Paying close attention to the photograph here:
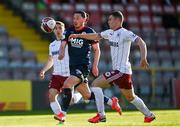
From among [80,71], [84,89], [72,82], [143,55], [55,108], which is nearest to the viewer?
[143,55]

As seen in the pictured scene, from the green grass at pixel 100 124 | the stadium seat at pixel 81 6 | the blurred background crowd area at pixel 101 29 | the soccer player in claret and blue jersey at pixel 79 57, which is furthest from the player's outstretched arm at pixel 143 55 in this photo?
the stadium seat at pixel 81 6

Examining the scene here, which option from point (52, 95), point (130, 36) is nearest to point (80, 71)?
point (52, 95)

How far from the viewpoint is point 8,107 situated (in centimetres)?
2067

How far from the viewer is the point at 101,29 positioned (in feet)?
87.8

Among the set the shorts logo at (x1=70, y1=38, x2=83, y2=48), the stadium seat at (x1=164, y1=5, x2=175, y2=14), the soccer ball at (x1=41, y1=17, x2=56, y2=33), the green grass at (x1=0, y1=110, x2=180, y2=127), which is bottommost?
the green grass at (x1=0, y1=110, x2=180, y2=127)

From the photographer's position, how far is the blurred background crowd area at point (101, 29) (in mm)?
23562

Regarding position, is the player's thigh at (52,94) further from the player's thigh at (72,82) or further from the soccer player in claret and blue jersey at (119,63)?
the soccer player in claret and blue jersey at (119,63)

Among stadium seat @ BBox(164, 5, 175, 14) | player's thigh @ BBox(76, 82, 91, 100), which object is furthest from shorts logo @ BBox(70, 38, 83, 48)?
stadium seat @ BBox(164, 5, 175, 14)

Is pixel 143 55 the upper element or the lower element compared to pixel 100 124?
upper

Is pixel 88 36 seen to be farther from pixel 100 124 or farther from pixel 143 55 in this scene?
pixel 100 124

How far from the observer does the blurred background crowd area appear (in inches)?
928

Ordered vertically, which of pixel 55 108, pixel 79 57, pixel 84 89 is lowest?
pixel 55 108

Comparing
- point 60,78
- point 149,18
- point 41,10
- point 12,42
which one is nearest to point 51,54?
point 60,78

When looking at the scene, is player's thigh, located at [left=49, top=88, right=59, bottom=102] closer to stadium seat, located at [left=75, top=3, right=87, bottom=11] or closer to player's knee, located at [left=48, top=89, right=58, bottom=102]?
player's knee, located at [left=48, top=89, right=58, bottom=102]
